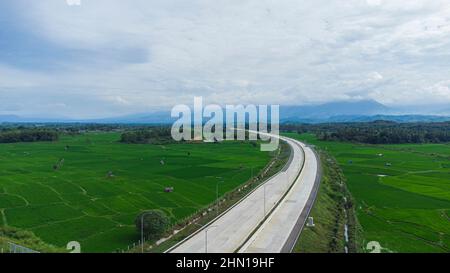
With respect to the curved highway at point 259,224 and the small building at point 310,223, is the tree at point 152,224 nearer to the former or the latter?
the curved highway at point 259,224

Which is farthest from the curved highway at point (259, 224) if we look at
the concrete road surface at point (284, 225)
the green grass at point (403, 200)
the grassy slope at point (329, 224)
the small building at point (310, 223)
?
the green grass at point (403, 200)

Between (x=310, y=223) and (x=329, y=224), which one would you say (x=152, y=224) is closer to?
(x=310, y=223)

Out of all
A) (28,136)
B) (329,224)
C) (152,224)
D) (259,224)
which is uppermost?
(28,136)

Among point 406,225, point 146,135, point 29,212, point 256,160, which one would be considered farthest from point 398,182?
point 146,135

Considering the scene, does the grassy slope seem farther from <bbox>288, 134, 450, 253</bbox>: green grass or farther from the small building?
<bbox>288, 134, 450, 253</bbox>: green grass

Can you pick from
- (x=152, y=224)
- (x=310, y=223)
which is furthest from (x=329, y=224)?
(x=152, y=224)
